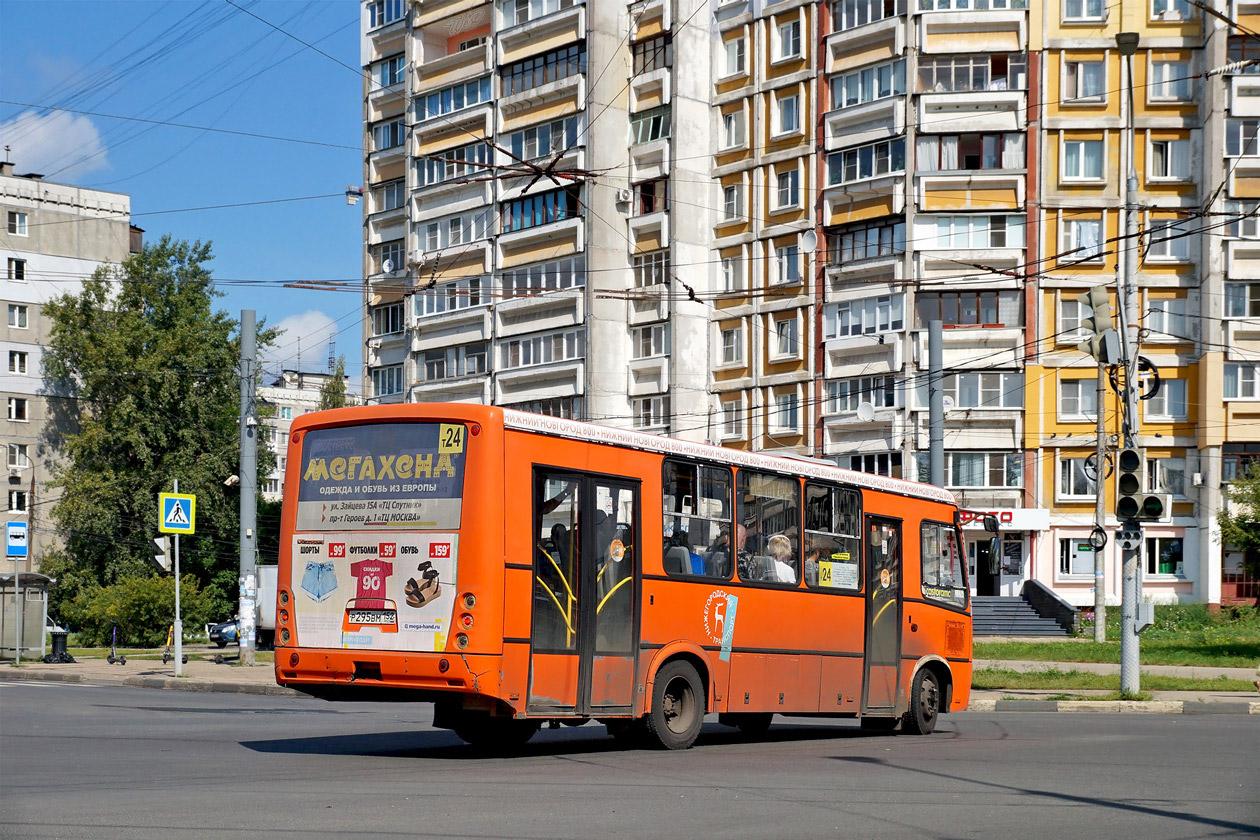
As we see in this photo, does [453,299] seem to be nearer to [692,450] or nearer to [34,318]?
[34,318]

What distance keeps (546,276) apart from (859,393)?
1515 centimetres

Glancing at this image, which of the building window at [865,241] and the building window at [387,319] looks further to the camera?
the building window at [387,319]

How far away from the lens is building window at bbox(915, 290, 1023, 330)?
5750cm

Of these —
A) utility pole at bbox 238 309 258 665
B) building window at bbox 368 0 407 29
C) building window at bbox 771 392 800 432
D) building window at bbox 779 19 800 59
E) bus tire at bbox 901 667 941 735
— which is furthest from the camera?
building window at bbox 368 0 407 29

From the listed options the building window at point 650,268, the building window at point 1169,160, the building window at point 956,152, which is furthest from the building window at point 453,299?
the building window at point 1169,160

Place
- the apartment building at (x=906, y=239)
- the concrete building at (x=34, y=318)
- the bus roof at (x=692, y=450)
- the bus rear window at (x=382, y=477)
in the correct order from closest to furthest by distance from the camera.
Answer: the bus rear window at (x=382, y=477) < the bus roof at (x=692, y=450) < the apartment building at (x=906, y=239) < the concrete building at (x=34, y=318)

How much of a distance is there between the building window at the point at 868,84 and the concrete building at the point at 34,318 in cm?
4520

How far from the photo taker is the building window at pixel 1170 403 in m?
57.6

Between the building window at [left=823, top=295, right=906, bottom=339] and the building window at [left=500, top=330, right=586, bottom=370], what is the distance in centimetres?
1060

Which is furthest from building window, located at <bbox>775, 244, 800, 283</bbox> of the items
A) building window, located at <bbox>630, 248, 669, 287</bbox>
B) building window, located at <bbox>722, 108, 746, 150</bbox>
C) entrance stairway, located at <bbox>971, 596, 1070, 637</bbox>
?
entrance stairway, located at <bbox>971, 596, 1070, 637</bbox>

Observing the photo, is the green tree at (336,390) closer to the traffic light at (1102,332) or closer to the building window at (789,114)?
the building window at (789,114)

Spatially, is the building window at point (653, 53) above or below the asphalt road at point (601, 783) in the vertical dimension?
above

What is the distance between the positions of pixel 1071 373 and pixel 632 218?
19.0 meters

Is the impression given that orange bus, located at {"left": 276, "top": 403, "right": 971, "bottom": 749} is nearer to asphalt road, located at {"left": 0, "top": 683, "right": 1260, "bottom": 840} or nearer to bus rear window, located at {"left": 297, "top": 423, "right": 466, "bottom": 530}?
bus rear window, located at {"left": 297, "top": 423, "right": 466, "bottom": 530}
